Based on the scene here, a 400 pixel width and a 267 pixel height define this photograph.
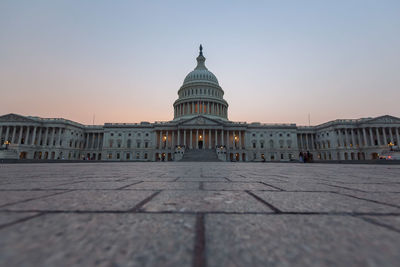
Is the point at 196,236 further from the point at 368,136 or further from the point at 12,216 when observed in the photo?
the point at 368,136

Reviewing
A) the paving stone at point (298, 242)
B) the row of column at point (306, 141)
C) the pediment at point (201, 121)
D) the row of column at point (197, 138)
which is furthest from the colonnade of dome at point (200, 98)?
the paving stone at point (298, 242)

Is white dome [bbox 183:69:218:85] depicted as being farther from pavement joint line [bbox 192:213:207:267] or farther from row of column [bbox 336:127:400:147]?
pavement joint line [bbox 192:213:207:267]

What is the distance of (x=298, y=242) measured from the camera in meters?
0.67

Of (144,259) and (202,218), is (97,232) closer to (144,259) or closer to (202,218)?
(144,259)

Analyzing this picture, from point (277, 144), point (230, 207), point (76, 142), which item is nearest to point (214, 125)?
point (277, 144)

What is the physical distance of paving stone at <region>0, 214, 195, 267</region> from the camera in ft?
1.70

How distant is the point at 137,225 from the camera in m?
0.83

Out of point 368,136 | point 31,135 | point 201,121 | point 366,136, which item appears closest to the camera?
point 201,121

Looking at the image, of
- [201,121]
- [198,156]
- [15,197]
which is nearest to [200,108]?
[201,121]

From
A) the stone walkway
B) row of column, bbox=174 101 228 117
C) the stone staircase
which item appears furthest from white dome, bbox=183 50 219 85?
the stone walkway

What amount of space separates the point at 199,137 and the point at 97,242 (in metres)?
46.9

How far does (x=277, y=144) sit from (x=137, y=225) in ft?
175

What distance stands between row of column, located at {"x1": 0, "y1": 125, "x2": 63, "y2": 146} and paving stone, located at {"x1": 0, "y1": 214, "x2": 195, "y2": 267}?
57.2 m

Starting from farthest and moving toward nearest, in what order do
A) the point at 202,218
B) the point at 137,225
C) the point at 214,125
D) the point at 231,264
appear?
1. the point at 214,125
2. the point at 202,218
3. the point at 137,225
4. the point at 231,264
